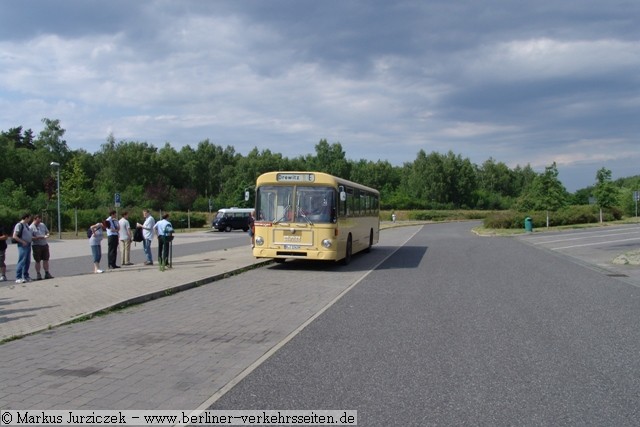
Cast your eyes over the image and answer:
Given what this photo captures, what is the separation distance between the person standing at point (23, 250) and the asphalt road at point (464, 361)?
8275 mm

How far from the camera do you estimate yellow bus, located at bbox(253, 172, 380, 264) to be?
16.9 meters

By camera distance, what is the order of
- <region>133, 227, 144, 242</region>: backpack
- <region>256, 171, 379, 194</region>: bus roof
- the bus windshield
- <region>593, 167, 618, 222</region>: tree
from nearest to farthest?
1. the bus windshield
2. <region>256, 171, 379, 194</region>: bus roof
3. <region>133, 227, 144, 242</region>: backpack
4. <region>593, 167, 618, 222</region>: tree

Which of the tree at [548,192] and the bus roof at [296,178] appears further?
the tree at [548,192]

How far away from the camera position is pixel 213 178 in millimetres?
102750

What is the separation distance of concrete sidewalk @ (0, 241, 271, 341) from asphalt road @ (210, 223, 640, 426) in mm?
3918

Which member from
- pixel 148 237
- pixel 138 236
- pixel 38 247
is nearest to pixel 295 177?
pixel 148 237

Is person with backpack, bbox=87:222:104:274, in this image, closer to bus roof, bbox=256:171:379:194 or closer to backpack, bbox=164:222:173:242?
backpack, bbox=164:222:173:242

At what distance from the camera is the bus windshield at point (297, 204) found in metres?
17.2

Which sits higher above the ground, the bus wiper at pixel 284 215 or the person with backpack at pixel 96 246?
the bus wiper at pixel 284 215

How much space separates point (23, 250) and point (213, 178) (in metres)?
89.5

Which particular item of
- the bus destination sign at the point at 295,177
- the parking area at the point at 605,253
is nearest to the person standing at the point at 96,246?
the bus destination sign at the point at 295,177

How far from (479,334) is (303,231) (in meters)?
9.27

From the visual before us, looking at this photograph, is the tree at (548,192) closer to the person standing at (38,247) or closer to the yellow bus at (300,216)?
the yellow bus at (300,216)

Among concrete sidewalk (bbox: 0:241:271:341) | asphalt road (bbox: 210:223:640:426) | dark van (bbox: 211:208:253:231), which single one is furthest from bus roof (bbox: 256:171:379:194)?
dark van (bbox: 211:208:253:231)
